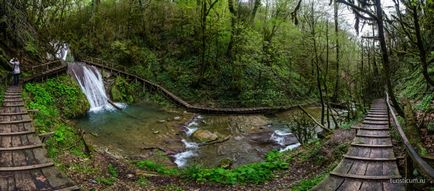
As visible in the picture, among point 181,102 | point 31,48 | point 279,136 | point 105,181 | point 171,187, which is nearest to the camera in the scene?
point 105,181

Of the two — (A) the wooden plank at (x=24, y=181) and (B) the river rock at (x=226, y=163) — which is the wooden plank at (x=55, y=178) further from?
(B) the river rock at (x=226, y=163)

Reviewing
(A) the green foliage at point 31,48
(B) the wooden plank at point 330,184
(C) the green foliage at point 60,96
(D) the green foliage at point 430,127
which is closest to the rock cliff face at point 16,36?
(A) the green foliage at point 31,48

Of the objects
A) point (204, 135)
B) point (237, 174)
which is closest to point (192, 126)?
point (204, 135)

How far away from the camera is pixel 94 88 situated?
73.1ft

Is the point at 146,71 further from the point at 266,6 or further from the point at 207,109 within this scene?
the point at 266,6

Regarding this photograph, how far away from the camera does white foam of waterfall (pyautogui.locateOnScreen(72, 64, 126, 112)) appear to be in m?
20.8

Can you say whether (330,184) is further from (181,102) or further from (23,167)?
(181,102)

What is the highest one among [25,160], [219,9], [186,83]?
[219,9]

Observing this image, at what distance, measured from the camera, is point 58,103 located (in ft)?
56.2

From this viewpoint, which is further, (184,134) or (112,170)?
(184,134)

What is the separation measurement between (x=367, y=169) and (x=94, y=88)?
19582 millimetres

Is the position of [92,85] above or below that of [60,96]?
above

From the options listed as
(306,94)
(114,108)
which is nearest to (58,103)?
(114,108)

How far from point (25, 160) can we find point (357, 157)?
619 centimetres
